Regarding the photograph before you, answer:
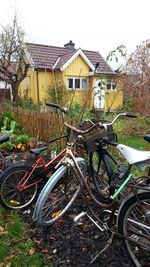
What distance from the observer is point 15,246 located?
2.59 meters

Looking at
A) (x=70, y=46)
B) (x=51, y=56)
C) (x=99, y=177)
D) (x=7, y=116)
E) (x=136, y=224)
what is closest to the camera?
(x=136, y=224)

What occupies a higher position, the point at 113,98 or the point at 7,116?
the point at 113,98

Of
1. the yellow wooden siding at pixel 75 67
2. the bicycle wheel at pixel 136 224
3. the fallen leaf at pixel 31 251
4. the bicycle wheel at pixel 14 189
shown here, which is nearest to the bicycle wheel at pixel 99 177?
the bicycle wheel at pixel 14 189

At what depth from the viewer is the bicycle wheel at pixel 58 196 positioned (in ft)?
8.25

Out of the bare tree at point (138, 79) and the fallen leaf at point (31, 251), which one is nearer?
the fallen leaf at point (31, 251)

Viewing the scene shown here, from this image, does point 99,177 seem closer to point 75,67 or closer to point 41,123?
point 41,123

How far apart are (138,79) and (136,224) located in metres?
9.35

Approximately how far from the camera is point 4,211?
3250mm

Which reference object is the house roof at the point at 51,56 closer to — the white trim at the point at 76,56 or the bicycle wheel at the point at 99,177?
the white trim at the point at 76,56

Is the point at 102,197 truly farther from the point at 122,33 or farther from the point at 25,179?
the point at 122,33

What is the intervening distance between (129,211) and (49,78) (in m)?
17.4

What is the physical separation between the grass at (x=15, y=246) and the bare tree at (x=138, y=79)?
684 centimetres

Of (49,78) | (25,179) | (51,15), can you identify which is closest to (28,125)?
(25,179)

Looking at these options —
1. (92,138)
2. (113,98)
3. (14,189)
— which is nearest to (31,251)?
(14,189)
